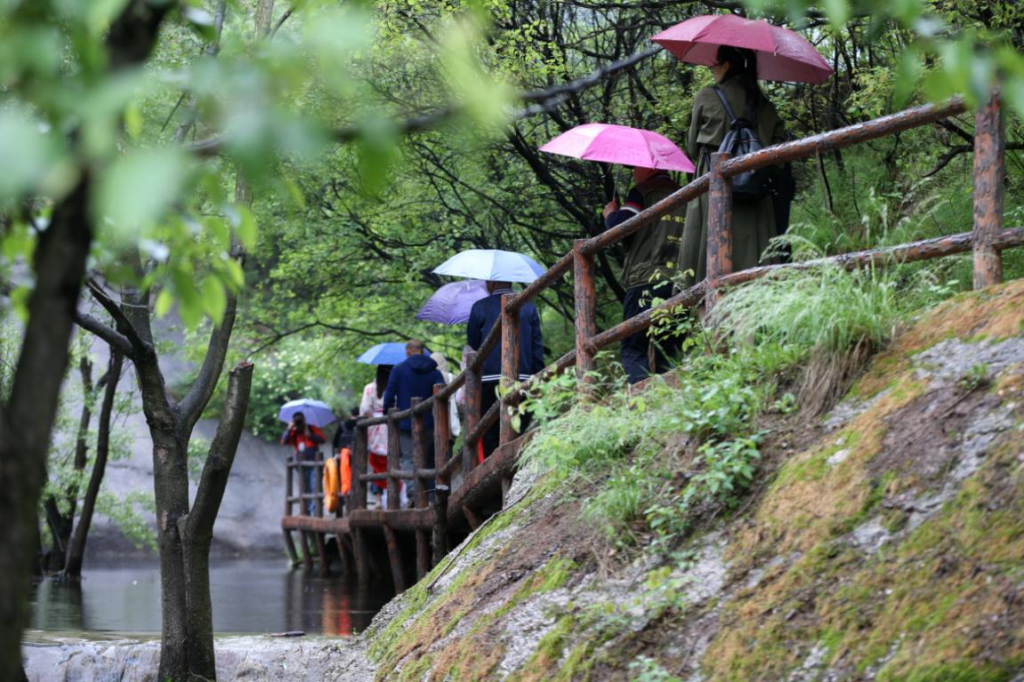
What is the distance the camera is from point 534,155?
13359mm

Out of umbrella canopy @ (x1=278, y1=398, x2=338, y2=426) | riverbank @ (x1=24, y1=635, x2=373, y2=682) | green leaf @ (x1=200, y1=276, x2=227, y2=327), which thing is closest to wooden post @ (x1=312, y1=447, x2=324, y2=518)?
umbrella canopy @ (x1=278, y1=398, x2=338, y2=426)

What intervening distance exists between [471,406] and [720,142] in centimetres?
335

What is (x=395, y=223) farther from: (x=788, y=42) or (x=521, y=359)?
(x=788, y=42)

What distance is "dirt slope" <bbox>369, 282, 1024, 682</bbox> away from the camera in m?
4.10

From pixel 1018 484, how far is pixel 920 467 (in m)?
0.46

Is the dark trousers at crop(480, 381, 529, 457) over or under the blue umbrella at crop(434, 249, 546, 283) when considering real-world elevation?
under

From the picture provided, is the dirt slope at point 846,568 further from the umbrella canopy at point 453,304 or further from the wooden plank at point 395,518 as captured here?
the umbrella canopy at point 453,304

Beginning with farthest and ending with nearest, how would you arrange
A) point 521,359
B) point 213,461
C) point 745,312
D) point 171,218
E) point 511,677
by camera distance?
1. point 521,359
2. point 213,461
3. point 745,312
4. point 511,677
5. point 171,218

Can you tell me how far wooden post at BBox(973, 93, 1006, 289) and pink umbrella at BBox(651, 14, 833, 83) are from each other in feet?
7.65

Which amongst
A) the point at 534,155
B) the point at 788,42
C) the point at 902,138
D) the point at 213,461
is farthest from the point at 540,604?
the point at 534,155

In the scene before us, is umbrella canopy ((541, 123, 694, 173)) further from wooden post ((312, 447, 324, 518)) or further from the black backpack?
wooden post ((312, 447, 324, 518))

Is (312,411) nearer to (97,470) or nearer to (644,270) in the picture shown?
(97,470)

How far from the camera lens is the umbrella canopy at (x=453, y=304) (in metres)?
13.2

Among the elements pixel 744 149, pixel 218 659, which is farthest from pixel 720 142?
pixel 218 659
